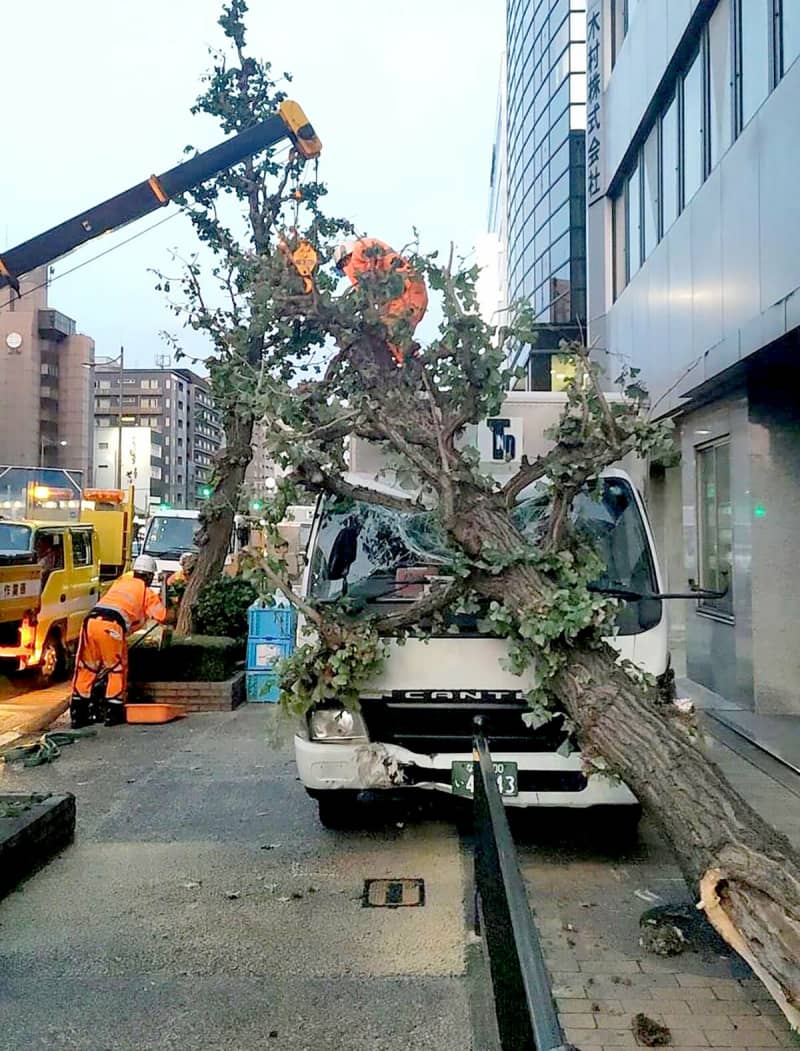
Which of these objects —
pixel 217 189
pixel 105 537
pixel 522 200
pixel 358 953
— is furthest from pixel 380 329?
pixel 522 200

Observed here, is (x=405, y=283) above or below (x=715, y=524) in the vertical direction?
above

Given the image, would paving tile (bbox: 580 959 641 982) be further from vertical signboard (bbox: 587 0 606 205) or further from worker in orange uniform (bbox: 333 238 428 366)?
vertical signboard (bbox: 587 0 606 205)

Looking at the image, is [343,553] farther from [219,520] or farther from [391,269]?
[219,520]

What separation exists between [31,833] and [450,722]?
7.83ft

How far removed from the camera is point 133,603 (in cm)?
965

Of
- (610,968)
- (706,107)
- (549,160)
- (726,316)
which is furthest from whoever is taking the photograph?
(549,160)

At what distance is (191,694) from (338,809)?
15.8ft

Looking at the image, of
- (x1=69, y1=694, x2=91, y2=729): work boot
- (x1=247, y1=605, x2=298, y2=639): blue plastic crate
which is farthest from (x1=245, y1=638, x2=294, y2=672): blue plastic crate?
(x1=69, y1=694, x2=91, y2=729): work boot

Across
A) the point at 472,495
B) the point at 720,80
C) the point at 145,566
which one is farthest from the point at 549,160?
the point at 472,495

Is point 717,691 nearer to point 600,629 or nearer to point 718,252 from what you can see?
point 718,252

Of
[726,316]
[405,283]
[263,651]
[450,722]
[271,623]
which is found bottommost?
[263,651]

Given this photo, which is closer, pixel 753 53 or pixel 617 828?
pixel 617 828

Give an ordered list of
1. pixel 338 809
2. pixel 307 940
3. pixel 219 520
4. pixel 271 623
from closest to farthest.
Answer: pixel 307 940 → pixel 338 809 → pixel 271 623 → pixel 219 520

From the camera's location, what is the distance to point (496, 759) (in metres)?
5.16
